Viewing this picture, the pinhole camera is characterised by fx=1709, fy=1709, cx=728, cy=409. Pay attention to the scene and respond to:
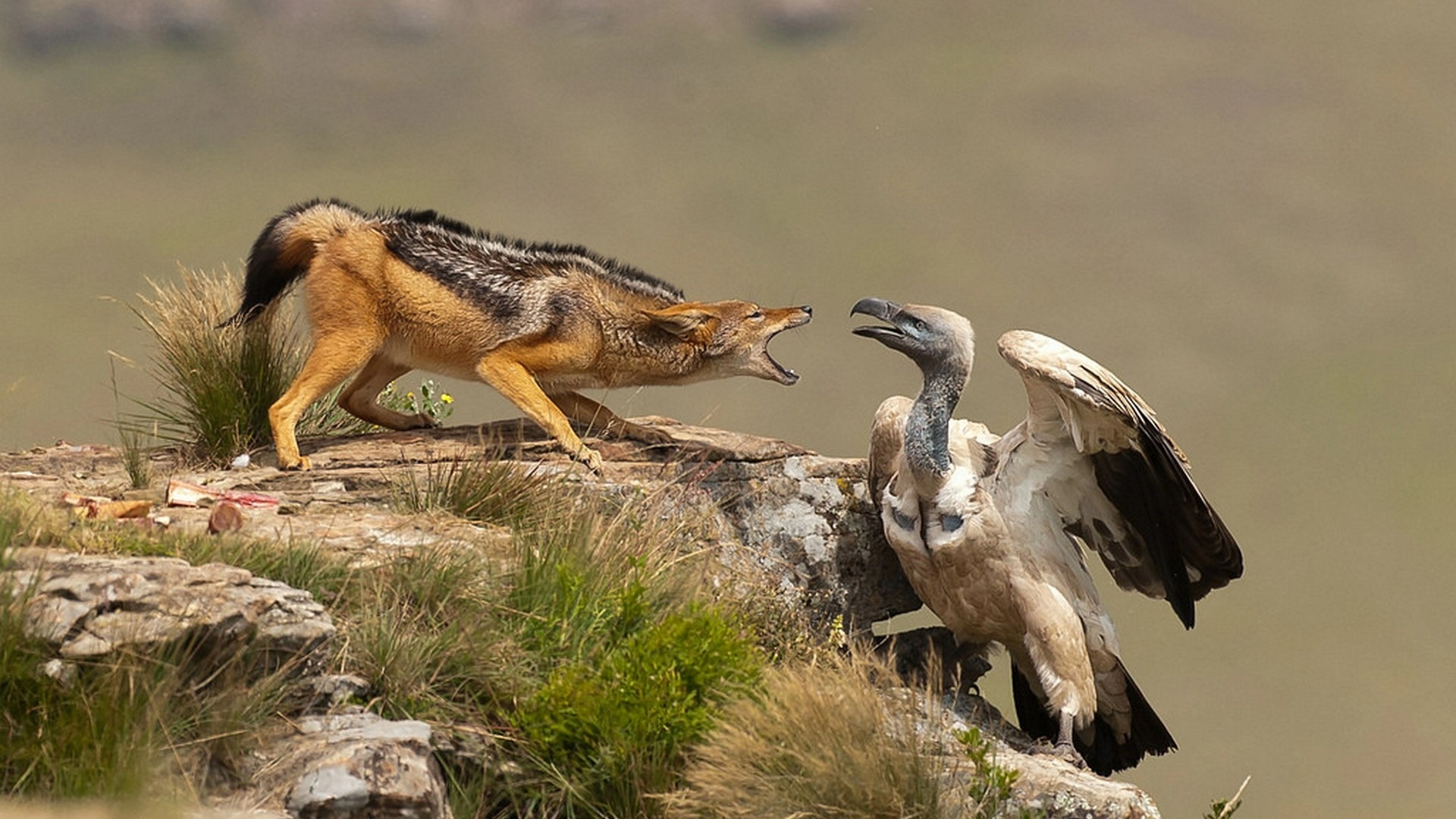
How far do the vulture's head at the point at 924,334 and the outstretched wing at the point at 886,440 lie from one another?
43 centimetres

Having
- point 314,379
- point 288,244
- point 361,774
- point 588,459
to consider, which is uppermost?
point 288,244

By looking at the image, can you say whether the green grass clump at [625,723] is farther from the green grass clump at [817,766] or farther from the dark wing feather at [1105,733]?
the dark wing feather at [1105,733]

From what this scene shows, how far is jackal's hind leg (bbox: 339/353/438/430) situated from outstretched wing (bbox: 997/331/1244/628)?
156 inches

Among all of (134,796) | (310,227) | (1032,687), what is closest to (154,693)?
(134,796)

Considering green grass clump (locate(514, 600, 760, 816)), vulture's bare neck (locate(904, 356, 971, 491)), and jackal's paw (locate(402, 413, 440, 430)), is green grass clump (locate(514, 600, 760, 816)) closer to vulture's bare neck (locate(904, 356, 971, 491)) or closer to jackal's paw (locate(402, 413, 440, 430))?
vulture's bare neck (locate(904, 356, 971, 491))

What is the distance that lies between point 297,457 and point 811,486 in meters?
3.07

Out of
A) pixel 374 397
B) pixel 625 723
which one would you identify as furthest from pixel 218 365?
pixel 625 723

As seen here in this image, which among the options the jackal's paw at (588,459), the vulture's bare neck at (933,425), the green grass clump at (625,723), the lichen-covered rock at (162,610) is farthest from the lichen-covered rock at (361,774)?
the vulture's bare neck at (933,425)

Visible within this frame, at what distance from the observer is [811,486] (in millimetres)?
10438

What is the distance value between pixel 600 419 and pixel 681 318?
925 millimetres

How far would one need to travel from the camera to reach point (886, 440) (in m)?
10.1

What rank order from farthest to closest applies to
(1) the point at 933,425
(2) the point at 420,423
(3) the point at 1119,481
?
(2) the point at 420,423
(1) the point at 933,425
(3) the point at 1119,481

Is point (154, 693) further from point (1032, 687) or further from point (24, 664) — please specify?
point (1032, 687)

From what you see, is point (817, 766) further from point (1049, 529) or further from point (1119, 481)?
point (1119, 481)
